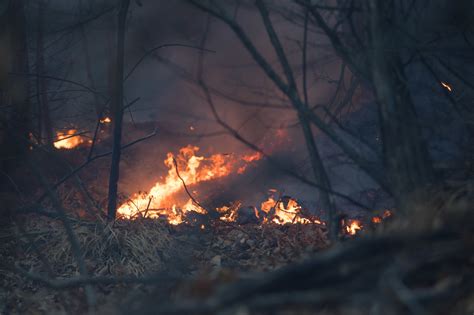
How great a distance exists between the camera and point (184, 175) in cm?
938

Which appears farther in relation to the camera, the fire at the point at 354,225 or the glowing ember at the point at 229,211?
the glowing ember at the point at 229,211

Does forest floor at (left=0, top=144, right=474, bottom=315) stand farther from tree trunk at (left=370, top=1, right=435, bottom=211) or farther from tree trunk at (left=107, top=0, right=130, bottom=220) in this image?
tree trunk at (left=107, top=0, right=130, bottom=220)

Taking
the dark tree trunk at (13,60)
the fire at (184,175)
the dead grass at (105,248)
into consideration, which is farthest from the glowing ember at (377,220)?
the dark tree trunk at (13,60)

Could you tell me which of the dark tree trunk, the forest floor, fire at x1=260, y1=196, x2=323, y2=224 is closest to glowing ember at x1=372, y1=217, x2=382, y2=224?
the forest floor

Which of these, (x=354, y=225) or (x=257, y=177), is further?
(x=257, y=177)

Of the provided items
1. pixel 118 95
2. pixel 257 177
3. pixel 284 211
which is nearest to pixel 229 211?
pixel 284 211

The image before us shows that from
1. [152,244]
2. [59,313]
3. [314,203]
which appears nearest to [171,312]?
[59,313]

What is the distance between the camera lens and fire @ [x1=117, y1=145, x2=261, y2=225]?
8320 millimetres

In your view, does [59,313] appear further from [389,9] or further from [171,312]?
[389,9]

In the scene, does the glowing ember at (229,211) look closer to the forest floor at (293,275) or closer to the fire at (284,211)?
the fire at (284,211)

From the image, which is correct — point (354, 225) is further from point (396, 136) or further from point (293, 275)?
point (293, 275)

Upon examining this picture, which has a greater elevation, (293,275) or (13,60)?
(13,60)

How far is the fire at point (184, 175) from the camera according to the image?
8320mm

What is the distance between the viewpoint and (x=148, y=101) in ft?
44.6
